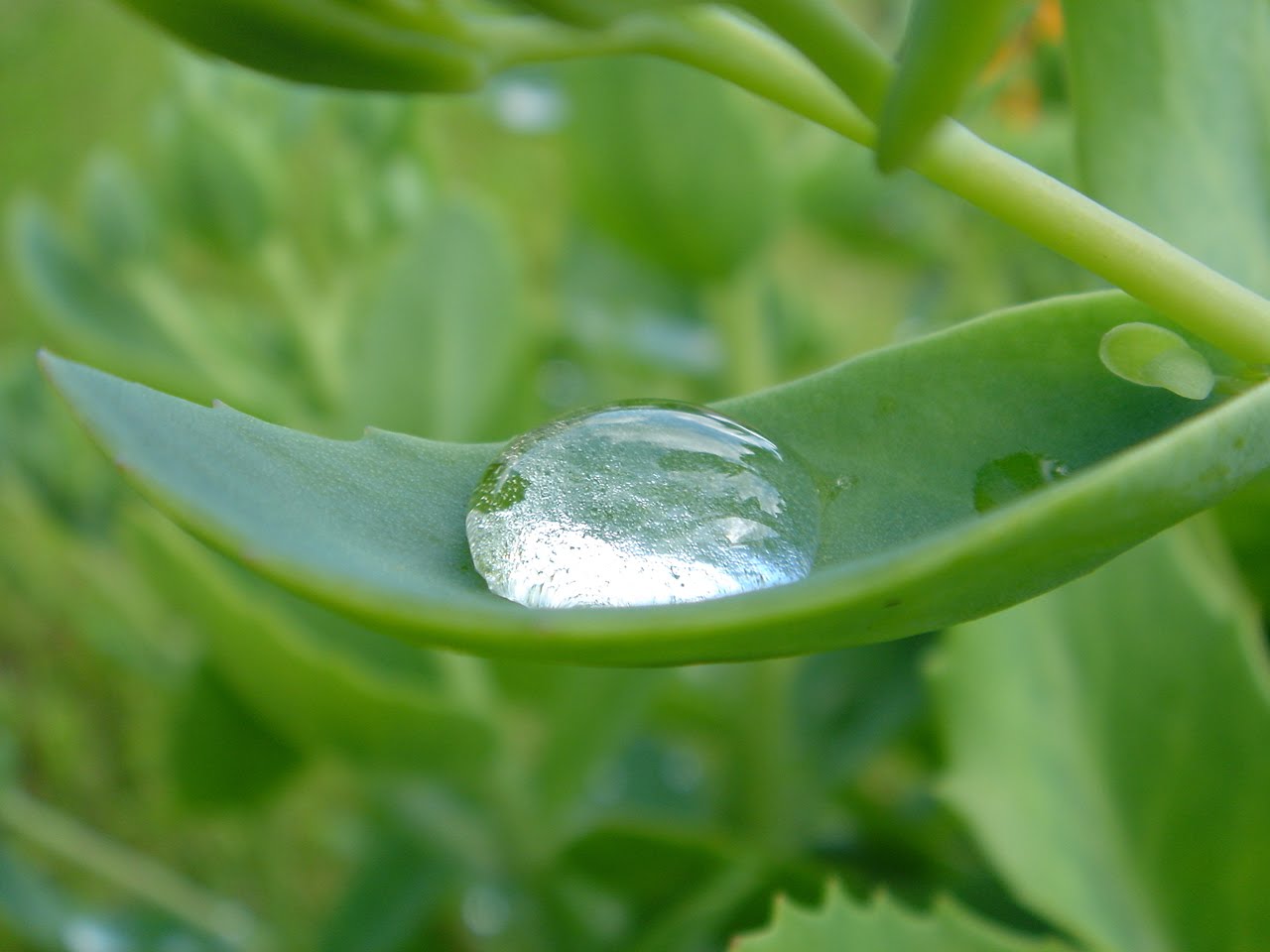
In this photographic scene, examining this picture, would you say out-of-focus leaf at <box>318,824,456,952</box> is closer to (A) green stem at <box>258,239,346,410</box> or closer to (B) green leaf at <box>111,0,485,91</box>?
(A) green stem at <box>258,239,346,410</box>

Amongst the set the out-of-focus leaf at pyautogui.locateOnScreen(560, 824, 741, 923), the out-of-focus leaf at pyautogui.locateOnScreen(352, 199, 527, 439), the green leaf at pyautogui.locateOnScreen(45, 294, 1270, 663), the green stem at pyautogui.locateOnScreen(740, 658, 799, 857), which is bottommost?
the green leaf at pyautogui.locateOnScreen(45, 294, 1270, 663)

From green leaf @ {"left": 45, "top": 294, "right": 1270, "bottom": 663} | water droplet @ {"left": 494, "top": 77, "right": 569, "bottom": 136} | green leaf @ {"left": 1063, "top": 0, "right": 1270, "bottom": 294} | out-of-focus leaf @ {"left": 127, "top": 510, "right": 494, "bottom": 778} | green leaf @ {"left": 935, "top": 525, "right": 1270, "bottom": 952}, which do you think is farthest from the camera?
water droplet @ {"left": 494, "top": 77, "right": 569, "bottom": 136}

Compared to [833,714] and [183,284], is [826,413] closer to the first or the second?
Answer: [833,714]

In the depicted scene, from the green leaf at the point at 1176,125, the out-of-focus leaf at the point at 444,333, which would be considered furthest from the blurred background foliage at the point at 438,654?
the green leaf at the point at 1176,125

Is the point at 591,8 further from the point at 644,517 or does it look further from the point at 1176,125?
the point at 1176,125

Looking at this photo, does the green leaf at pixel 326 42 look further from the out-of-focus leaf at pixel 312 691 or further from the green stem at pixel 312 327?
the green stem at pixel 312 327

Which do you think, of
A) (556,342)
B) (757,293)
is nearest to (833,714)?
(757,293)

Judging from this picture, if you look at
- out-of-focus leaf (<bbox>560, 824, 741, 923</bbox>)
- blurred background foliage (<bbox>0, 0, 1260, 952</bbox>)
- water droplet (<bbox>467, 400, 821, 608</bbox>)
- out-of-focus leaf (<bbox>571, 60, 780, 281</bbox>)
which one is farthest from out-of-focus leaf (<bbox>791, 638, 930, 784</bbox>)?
water droplet (<bbox>467, 400, 821, 608</bbox>)
